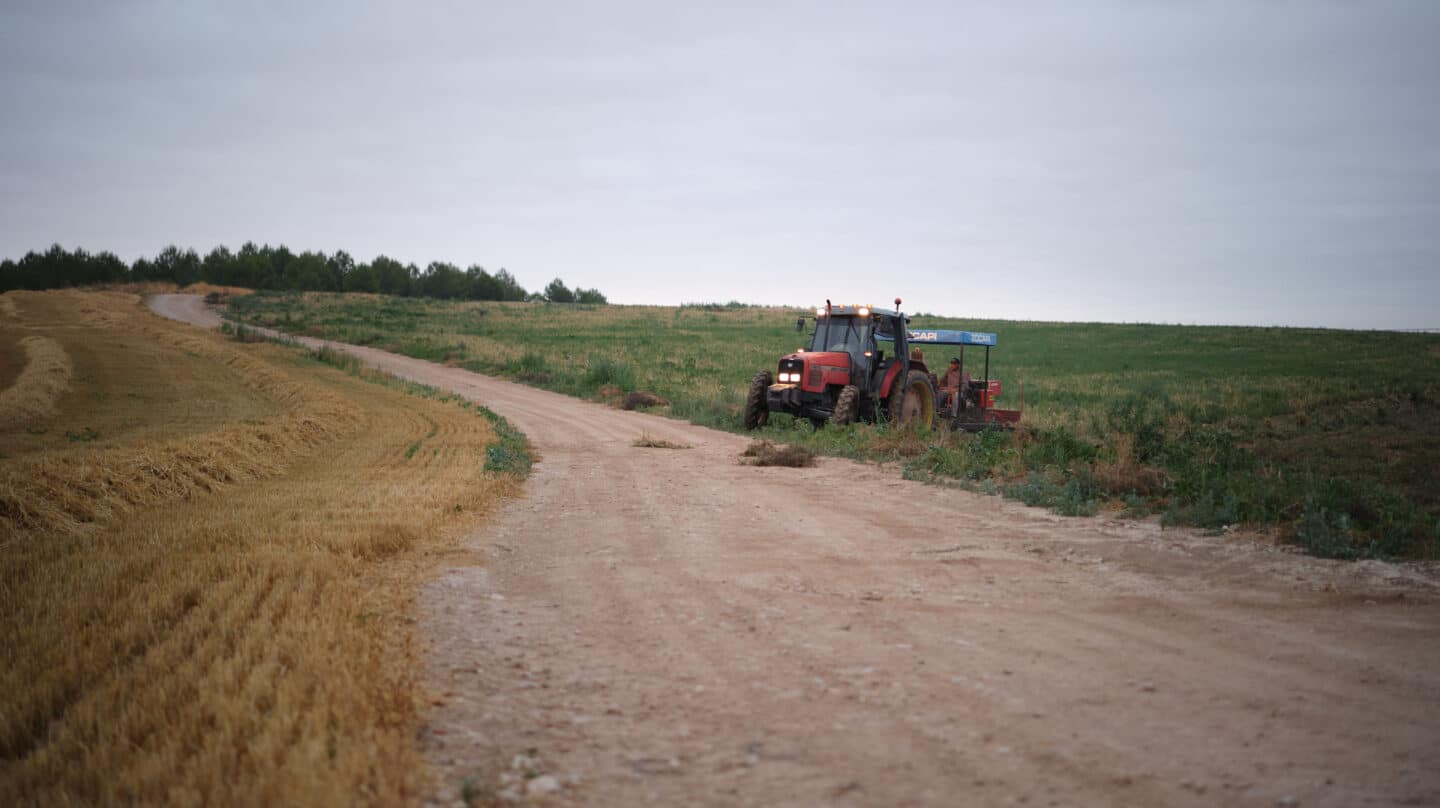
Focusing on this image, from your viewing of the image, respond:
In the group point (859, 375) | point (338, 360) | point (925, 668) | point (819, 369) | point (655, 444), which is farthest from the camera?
point (338, 360)

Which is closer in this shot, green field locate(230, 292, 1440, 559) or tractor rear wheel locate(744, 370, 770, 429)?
green field locate(230, 292, 1440, 559)

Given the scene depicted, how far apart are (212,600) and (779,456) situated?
10051 millimetres

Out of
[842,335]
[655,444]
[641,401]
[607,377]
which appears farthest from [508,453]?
[607,377]

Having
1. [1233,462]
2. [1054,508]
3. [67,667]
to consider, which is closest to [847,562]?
[1054,508]

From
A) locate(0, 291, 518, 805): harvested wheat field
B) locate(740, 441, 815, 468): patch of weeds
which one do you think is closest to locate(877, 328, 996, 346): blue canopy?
locate(740, 441, 815, 468): patch of weeds

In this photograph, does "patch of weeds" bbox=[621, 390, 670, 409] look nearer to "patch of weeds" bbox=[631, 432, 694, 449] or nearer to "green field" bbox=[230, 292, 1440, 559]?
"green field" bbox=[230, 292, 1440, 559]

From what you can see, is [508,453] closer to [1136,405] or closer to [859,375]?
[859,375]

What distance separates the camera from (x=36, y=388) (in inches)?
593

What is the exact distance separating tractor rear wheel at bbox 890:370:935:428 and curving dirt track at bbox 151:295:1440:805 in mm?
8784

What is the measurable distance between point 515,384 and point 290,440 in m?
21.3

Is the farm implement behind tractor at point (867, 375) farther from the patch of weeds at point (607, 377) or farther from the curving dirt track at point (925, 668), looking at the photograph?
the patch of weeds at point (607, 377)

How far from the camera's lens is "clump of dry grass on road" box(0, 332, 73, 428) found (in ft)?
41.3

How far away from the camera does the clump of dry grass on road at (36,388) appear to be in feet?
41.3

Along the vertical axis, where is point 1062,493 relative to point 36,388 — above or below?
below
